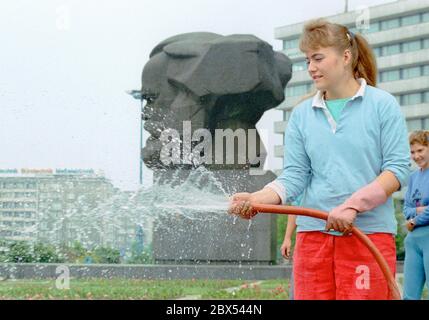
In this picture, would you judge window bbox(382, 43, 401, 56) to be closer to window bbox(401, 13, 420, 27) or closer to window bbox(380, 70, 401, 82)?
window bbox(380, 70, 401, 82)

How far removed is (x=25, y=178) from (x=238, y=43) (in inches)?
103

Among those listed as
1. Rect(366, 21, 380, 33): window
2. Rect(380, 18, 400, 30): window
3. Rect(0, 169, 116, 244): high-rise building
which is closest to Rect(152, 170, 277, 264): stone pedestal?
Rect(0, 169, 116, 244): high-rise building

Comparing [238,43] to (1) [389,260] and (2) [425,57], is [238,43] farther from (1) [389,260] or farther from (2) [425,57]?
(2) [425,57]

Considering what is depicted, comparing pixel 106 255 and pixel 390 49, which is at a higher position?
pixel 390 49

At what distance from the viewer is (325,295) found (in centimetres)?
194

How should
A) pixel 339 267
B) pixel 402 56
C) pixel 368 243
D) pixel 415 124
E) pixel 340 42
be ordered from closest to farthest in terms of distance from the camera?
pixel 368 243
pixel 339 267
pixel 340 42
pixel 402 56
pixel 415 124

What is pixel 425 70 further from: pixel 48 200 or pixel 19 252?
pixel 48 200

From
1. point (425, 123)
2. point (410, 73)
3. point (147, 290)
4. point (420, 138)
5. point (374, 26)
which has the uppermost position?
point (374, 26)

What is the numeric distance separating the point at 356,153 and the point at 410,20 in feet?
97.5

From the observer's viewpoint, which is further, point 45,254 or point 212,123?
point 212,123

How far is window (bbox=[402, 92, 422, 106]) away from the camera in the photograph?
106 feet

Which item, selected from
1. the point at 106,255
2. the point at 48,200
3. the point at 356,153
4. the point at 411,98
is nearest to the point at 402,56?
the point at 411,98

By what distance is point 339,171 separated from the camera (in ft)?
6.47

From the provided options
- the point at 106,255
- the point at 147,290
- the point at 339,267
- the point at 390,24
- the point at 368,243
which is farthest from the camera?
the point at 390,24
